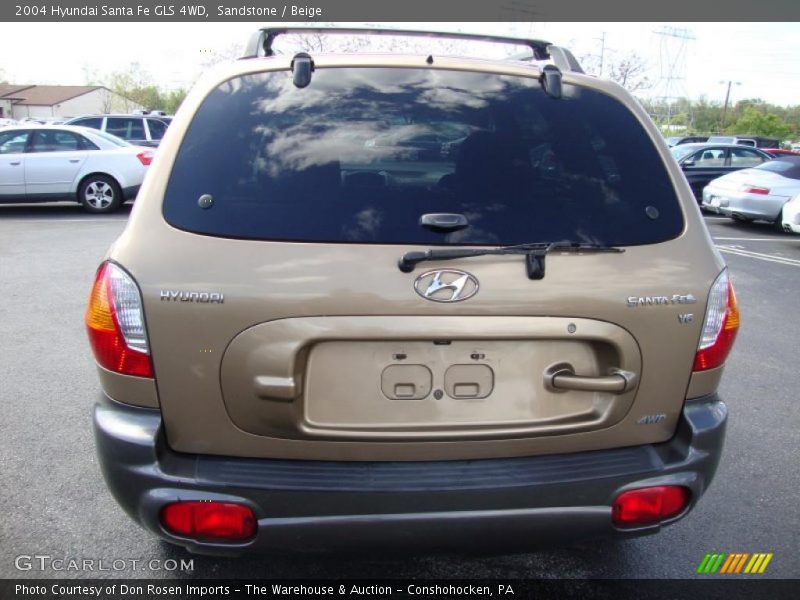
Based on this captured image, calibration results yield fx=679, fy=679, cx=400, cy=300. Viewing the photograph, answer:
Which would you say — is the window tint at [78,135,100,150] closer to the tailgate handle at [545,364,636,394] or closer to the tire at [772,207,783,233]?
the tailgate handle at [545,364,636,394]

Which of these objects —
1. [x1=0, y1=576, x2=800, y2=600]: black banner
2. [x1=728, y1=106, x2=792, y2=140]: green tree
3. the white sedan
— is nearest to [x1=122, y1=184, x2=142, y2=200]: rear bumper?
the white sedan

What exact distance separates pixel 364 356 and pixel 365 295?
187 mm

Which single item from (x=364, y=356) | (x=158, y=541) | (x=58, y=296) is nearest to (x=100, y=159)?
(x=58, y=296)

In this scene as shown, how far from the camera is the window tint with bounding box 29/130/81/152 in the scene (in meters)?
12.3

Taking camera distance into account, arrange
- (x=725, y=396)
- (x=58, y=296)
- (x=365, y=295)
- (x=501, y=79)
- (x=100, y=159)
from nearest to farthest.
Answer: (x=365, y=295), (x=501, y=79), (x=725, y=396), (x=58, y=296), (x=100, y=159)

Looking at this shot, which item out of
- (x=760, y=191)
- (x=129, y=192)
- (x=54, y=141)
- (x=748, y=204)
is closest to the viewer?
(x=54, y=141)

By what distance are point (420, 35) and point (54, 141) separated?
11621mm

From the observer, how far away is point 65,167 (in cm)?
1227

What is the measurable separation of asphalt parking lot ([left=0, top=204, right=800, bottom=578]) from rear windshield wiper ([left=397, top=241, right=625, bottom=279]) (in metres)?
0.94

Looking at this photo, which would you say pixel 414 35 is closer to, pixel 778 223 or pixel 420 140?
pixel 420 140

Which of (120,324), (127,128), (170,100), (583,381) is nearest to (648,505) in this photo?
(583,381)

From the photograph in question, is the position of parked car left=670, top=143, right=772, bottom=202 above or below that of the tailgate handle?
below

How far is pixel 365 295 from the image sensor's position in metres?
1.98

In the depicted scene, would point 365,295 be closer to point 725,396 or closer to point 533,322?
point 533,322
